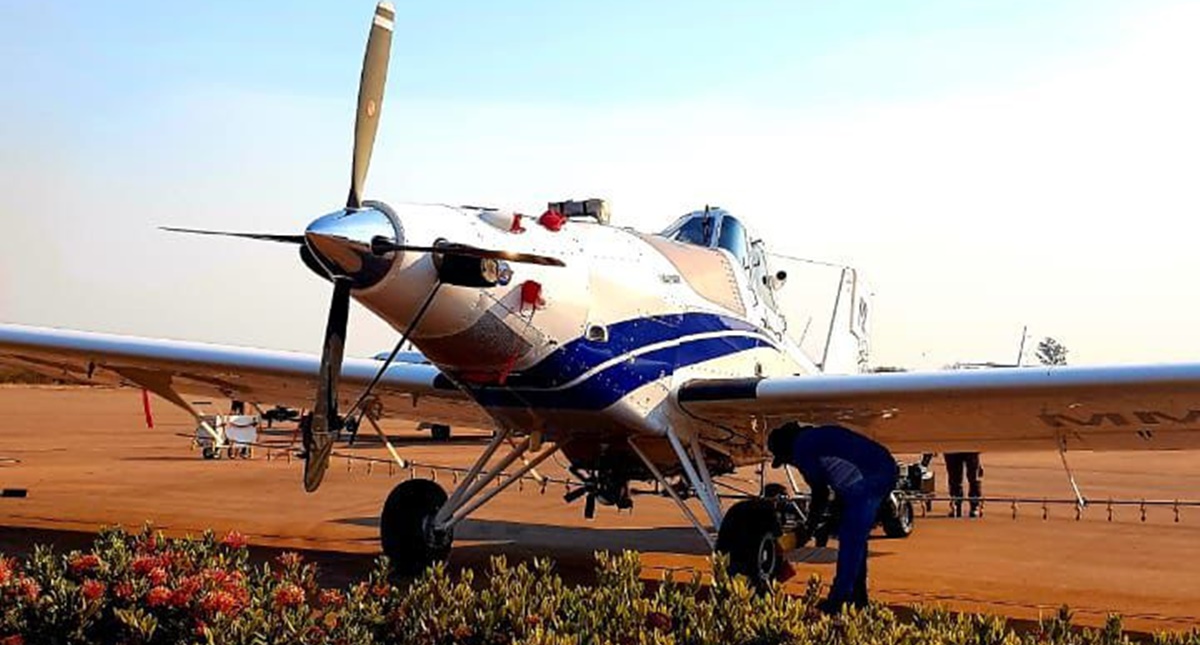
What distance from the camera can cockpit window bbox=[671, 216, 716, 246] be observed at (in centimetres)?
1177

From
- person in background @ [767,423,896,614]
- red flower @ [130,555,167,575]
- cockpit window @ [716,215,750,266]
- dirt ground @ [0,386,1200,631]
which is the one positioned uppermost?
cockpit window @ [716,215,750,266]

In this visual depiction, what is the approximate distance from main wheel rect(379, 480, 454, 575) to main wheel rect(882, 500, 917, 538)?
21.7 feet

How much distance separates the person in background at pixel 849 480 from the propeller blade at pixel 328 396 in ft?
11.8

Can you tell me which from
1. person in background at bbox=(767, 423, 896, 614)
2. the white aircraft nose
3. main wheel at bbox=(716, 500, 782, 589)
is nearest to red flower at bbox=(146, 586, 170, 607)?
the white aircraft nose

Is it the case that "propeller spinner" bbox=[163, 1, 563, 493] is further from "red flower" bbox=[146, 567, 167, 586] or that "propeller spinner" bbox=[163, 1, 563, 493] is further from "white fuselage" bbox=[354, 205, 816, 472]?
"red flower" bbox=[146, 567, 167, 586]

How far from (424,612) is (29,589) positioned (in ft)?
6.34

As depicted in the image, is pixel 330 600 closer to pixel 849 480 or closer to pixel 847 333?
pixel 849 480

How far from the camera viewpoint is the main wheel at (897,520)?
1512 cm

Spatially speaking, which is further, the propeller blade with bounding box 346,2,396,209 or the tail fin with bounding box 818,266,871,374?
the tail fin with bounding box 818,266,871,374

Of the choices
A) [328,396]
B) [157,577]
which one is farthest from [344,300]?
[157,577]

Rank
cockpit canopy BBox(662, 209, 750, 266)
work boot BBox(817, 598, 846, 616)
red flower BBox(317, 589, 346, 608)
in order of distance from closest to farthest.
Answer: red flower BBox(317, 589, 346, 608), work boot BBox(817, 598, 846, 616), cockpit canopy BBox(662, 209, 750, 266)

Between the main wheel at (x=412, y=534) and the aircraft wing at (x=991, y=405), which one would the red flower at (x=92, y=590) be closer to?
the main wheel at (x=412, y=534)

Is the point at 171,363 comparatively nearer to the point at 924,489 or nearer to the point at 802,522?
the point at 802,522

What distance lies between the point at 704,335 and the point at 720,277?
76 cm
